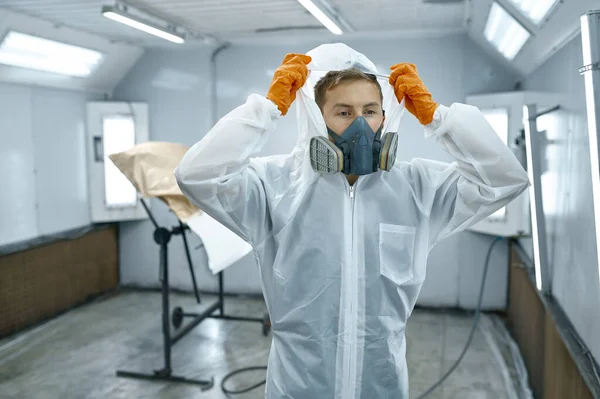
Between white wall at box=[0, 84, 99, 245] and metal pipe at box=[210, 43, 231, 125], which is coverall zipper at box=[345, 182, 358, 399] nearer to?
white wall at box=[0, 84, 99, 245]

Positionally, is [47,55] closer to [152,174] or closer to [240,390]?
[152,174]

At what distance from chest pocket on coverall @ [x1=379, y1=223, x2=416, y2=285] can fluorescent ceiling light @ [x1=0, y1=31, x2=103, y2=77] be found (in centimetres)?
373

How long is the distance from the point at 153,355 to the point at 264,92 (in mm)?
2790

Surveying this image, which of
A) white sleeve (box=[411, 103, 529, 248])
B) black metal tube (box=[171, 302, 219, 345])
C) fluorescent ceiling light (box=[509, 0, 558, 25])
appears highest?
fluorescent ceiling light (box=[509, 0, 558, 25])

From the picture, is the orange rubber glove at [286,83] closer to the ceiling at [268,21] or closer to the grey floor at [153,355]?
the ceiling at [268,21]

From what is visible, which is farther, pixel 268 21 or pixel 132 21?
pixel 268 21

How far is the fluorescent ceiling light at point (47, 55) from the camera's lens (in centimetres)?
417

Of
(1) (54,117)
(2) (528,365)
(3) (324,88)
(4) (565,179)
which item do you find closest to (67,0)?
(1) (54,117)

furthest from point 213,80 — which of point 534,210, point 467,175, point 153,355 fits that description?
point 467,175

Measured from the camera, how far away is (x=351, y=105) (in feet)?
5.68

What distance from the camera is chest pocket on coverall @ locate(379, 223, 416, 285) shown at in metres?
1.68

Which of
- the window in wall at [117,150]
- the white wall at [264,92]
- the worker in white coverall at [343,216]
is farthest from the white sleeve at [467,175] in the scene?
the window in wall at [117,150]

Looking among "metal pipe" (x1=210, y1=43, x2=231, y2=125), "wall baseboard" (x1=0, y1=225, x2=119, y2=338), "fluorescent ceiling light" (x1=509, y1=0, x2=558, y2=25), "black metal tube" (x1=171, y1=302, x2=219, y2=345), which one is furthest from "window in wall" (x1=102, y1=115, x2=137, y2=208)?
"fluorescent ceiling light" (x1=509, y1=0, x2=558, y2=25)

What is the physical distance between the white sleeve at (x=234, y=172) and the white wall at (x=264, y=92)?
3.64 metres
